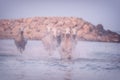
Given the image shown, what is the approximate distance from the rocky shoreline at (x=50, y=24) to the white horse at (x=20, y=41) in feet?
0.13

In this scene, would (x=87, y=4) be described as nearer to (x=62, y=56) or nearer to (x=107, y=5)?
(x=107, y=5)

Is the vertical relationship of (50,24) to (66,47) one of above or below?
above

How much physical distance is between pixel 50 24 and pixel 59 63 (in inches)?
20.1

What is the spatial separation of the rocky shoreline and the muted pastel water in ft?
0.25

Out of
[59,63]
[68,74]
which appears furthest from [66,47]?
[68,74]

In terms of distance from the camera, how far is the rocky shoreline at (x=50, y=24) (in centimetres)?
341

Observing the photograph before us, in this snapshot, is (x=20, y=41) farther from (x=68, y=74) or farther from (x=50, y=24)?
(x=68, y=74)

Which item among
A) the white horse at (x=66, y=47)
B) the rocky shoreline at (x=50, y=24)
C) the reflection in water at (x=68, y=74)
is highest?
the rocky shoreline at (x=50, y=24)

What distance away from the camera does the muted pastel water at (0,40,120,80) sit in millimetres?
3416

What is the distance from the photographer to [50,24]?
346cm

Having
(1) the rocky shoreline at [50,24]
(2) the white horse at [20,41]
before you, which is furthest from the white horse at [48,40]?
(2) the white horse at [20,41]

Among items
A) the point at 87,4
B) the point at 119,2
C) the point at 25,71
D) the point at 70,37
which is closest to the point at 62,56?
the point at 70,37

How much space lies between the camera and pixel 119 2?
11.2ft

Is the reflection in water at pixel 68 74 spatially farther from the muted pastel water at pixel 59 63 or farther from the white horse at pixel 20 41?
the white horse at pixel 20 41
